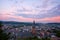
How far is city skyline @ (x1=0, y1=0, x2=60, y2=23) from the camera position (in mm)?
1713

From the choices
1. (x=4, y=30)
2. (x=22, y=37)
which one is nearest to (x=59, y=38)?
(x=22, y=37)

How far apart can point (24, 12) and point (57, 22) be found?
526mm

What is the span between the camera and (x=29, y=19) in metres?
1.73

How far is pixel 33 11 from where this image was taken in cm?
174

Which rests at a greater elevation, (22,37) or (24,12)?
(24,12)

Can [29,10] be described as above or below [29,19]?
above

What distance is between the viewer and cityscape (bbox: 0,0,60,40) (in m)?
1.71

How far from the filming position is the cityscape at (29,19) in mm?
1708

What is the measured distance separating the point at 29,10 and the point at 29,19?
0.46ft

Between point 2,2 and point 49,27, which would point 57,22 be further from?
point 2,2

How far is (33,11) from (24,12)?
140 millimetres

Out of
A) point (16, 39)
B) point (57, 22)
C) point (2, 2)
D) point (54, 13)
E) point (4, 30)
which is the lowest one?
point (16, 39)

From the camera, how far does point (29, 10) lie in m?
1.74

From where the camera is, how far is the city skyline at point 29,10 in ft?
5.62
